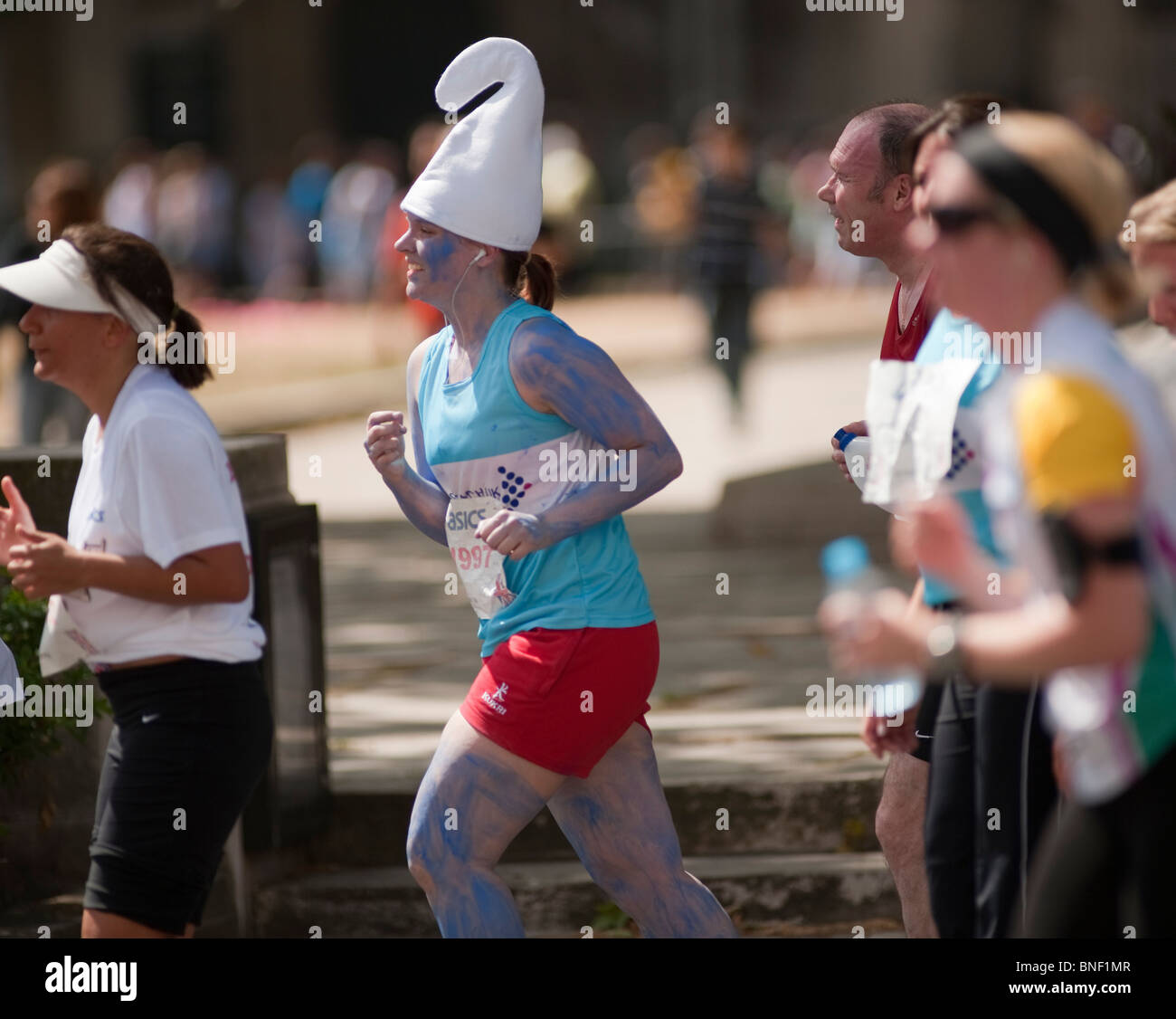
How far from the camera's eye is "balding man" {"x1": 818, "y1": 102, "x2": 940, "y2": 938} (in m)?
4.58

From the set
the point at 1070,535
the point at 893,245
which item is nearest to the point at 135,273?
the point at 893,245

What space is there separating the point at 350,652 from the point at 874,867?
11.0 ft

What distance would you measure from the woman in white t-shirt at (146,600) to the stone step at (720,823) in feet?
5.87

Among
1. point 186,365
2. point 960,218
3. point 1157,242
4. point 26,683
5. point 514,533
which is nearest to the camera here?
point 960,218

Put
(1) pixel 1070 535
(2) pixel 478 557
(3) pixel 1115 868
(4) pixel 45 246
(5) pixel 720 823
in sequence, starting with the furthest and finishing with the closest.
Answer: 1. (4) pixel 45 246
2. (5) pixel 720 823
3. (2) pixel 478 557
4. (3) pixel 1115 868
5. (1) pixel 1070 535

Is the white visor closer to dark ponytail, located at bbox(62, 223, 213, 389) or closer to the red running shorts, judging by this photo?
dark ponytail, located at bbox(62, 223, 213, 389)

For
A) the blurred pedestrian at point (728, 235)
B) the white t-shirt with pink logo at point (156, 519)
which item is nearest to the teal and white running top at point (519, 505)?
the white t-shirt with pink logo at point (156, 519)

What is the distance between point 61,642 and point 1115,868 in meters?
2.31

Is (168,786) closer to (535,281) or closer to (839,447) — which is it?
(535,281)

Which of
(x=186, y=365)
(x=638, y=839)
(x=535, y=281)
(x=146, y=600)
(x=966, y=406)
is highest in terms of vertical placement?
(x=535, y=281)

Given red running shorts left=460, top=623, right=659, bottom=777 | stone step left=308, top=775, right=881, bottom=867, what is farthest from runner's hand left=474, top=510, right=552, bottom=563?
stone step left=308, top=775, right=881, bottom=867

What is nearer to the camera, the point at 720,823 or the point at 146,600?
the point at 146,600

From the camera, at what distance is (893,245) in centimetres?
462

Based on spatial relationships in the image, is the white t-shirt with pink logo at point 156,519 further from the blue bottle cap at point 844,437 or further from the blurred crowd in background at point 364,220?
the blurred crowd in background at point 364,220
